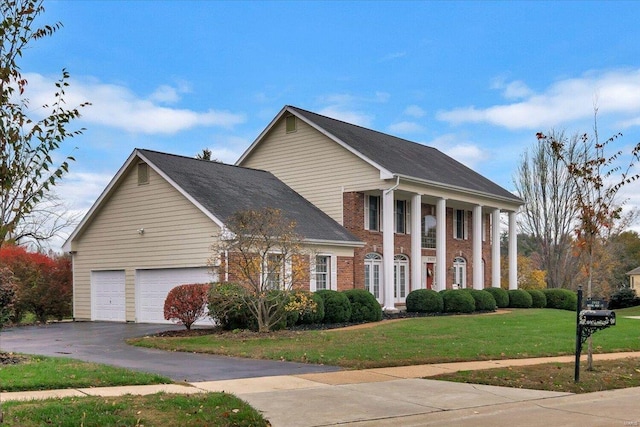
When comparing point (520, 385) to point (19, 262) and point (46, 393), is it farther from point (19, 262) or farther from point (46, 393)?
point (19, 262)

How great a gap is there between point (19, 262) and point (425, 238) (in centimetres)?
1845

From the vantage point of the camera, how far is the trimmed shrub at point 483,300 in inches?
1177

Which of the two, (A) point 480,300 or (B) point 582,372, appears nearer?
(B) point 582,372

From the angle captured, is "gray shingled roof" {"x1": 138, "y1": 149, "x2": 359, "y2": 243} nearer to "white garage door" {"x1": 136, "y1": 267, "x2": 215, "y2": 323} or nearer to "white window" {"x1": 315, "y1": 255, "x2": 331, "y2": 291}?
"white window" {"x1": 315, "y1": 255, "x2": 331, "y2": 291}

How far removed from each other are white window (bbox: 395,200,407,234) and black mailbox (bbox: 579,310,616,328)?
67.6 ft

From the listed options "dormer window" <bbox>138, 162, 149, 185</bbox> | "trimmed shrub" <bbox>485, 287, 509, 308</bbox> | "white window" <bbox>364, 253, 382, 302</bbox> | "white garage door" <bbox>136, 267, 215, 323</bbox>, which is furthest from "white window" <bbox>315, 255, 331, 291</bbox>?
"trimmed shrub" <bbox>485, 287, 509, 308</bbox>

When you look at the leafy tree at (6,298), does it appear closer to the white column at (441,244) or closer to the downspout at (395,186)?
the downspout at (395,186)

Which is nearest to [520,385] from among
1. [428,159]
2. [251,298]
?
[251,298]

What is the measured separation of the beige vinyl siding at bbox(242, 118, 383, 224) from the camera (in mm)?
29734

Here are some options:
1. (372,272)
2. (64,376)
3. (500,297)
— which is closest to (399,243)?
(372,272)

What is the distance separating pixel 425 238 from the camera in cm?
3416

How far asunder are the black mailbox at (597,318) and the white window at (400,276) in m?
20.3

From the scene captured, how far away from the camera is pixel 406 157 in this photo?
1323 inches

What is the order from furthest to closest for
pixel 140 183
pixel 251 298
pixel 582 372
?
pixel 140 183 → pixel 251 298 → pixel 582 372
